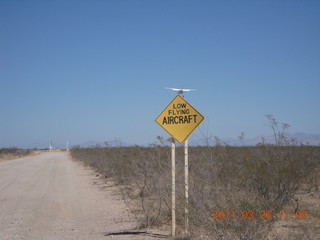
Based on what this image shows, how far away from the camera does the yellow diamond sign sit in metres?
8.06

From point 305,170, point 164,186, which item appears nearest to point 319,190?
point 305,170

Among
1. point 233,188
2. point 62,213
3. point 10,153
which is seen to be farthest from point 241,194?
point 10,153

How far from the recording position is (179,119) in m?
8.25

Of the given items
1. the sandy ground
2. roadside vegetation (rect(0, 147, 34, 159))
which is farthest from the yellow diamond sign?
roadside vegetation (rect(0, 147, 34, 159))

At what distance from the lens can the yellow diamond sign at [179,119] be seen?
8062 millimetres

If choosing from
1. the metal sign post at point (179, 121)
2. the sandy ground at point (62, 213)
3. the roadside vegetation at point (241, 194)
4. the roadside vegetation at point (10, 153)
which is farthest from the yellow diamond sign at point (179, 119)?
the roadside vegetation at point (10, 153)

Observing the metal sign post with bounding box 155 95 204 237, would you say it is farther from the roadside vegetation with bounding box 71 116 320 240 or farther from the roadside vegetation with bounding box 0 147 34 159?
the roadside vegetation with bounding box 0 147 34 159

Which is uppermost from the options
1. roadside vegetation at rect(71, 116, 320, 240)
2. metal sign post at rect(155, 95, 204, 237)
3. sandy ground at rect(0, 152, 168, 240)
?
metal sign post at rect(155, 95, 204, 237)

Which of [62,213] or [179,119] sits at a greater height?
[179,119]

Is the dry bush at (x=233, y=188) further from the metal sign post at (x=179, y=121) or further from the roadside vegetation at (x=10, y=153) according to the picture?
the roadside vegetation at (x=10, y=153)

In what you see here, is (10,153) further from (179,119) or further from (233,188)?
(233,188)

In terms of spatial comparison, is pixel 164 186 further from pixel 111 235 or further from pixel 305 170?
pixel 305 170

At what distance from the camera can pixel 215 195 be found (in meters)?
7.51

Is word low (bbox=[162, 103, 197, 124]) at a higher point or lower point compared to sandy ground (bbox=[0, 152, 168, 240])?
higher
